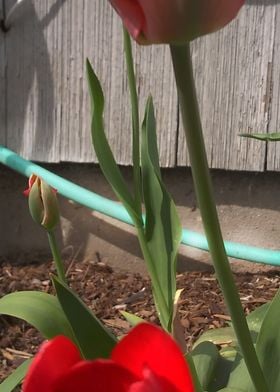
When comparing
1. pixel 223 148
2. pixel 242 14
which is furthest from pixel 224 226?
pixel 242 14

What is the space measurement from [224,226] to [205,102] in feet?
1.09

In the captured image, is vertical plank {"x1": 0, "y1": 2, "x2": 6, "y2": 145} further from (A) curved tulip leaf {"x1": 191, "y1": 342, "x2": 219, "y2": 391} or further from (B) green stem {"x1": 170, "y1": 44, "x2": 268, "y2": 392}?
(B) green stem {"x1": 170, "y1": 44, "x2": 268, "y2": 392}

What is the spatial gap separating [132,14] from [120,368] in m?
0.22

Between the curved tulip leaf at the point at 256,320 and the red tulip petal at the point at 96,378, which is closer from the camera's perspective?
the red tulip petal at the point at 96,378

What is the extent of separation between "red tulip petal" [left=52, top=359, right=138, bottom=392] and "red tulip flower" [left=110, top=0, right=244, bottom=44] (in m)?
0.20

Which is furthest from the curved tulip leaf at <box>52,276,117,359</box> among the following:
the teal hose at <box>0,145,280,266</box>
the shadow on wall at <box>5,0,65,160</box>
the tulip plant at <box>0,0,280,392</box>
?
the shadow on wall at <box>5,0,65,160</box>

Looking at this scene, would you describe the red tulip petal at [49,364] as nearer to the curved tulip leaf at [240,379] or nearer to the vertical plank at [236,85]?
the curved tulip leaf at [240,379]

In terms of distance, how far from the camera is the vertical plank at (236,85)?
188 centimetres

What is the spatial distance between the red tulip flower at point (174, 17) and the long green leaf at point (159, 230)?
2.10ft

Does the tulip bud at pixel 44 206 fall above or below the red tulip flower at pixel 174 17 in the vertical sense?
below

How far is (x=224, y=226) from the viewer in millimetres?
2033

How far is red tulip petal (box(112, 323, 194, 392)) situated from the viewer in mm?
361

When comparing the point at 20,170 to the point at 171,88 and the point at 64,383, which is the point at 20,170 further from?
the point at 64,383

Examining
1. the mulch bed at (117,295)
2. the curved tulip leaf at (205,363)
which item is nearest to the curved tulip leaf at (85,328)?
the curved tulip leaf at (205,363)
